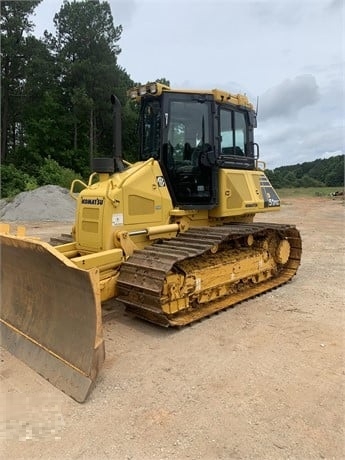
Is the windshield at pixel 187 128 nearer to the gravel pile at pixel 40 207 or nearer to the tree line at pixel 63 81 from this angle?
the gravel pile at pixel 40 207

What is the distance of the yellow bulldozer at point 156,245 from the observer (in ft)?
12.5

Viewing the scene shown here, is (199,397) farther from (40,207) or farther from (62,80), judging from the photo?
(62,80)

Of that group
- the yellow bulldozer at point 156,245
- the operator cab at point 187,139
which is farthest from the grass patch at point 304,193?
the operator cab at point 187,139

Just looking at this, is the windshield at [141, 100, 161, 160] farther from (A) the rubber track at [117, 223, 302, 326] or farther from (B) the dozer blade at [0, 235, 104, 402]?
(B) the dozer blade at [0, 235, 104, 402]

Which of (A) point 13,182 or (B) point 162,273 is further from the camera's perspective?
(A) point 13,182

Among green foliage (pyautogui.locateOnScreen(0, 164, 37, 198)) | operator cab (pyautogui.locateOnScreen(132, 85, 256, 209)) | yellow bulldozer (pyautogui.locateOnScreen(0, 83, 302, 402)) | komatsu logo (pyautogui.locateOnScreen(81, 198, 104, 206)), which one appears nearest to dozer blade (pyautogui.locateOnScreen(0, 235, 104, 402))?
yellow bulldozer (pyautogui.locateOnScreen(0, 83, 302, 402))

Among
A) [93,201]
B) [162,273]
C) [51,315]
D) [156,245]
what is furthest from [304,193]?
[51,315]

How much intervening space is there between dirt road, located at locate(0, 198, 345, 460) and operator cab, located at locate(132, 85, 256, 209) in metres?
1.87

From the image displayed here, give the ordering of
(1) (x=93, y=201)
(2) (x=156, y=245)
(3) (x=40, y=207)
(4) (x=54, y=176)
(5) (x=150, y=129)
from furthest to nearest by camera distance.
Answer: (4) (x=54, y=176) < (3) (x=40, y=207) < (5) (x=150, y=129) < (2) (x=156, y=245) < (1) (x=93, y=201)

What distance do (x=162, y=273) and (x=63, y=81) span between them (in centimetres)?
2820

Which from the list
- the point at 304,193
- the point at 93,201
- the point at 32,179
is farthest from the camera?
the point at 304,193

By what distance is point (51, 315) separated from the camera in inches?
159

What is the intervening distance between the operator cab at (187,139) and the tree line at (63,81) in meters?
21.0

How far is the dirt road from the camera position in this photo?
275cm
